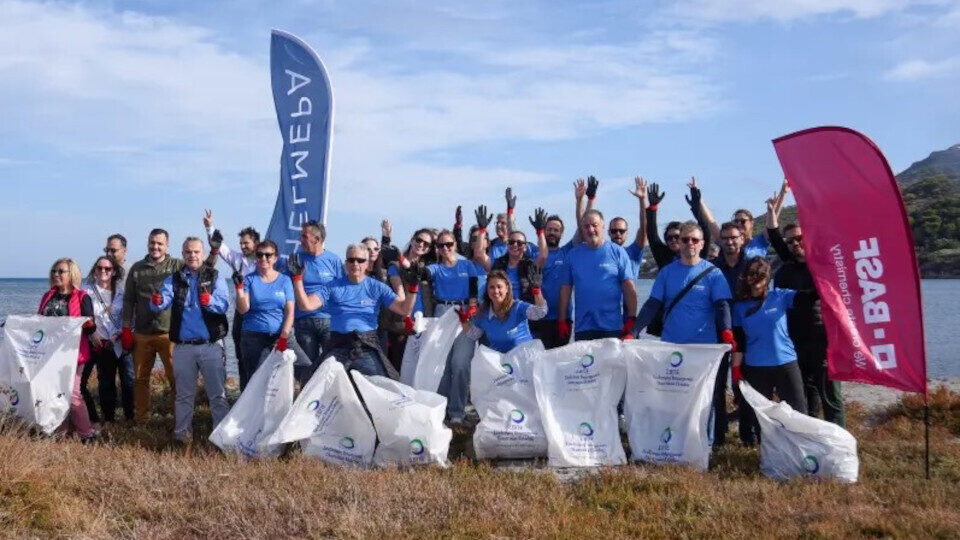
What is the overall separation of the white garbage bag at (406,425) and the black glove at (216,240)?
3.18 metres

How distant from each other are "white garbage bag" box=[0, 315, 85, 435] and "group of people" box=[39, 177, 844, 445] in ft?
0.49

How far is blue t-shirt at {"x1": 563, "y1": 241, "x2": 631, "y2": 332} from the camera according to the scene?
744 centimetres

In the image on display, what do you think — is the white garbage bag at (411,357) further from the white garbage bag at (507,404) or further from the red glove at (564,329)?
the white garbage bag at (507,404)

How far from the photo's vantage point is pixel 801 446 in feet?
20.1

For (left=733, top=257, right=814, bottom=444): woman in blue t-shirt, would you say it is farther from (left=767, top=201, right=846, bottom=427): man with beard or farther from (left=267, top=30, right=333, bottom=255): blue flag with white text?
(left=267, top=30, right=333, bottom=255): blue flag with white text

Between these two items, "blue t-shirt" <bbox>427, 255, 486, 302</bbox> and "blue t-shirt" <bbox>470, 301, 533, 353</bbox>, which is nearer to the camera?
"blue t-shirt" <bbox>470, 301, 533, 353</bbox>

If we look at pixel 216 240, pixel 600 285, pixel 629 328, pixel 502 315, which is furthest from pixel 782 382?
pixel 216 240

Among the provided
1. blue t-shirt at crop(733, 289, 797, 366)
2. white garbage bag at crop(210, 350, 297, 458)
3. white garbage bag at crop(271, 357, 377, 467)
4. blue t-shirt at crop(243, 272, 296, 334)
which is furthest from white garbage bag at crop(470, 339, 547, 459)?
blue t-shirt at crop(243, 272, 296, 334)

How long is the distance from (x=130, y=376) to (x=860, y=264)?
7.10m

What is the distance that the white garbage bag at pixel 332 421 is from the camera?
665cm

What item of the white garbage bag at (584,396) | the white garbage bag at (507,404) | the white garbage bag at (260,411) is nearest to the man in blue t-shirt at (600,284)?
the white garbage bag at (584,396)

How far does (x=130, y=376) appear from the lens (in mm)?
8945

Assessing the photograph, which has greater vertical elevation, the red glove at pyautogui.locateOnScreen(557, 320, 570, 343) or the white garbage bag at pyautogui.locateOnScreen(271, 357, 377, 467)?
the red glove at pyautogui.locateOnScreen(557, 320, 570, 343)

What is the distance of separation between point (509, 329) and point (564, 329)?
1025mm
